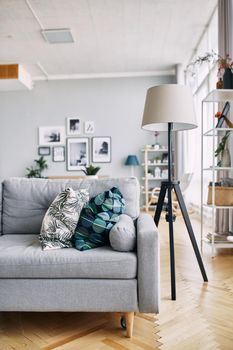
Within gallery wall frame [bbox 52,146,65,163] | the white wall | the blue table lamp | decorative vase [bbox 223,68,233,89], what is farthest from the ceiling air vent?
decorative vase [bbox 223,68,233,89]

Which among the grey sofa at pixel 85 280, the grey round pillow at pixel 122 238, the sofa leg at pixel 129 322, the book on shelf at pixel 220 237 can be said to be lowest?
the sofa leg at pixel 129 322

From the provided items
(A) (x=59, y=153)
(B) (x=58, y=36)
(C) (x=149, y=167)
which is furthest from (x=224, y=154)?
(A) (x=59, y=153)

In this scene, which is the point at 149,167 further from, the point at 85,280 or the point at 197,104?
the point at 85,280

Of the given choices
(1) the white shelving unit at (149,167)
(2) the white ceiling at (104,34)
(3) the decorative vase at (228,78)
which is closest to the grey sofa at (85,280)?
(3) the decorative vase at (228,78)

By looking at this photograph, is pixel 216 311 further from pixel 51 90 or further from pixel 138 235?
pixel 51 90

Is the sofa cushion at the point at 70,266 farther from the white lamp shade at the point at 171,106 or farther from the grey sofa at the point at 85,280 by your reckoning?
the white lamp shade at the point at 171,106

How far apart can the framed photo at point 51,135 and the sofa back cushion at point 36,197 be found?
533cm

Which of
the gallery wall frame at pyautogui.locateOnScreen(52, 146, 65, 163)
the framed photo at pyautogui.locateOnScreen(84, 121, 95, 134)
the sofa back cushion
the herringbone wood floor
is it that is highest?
the framed photo at pyautogui.locateOnScreen(84, 121, 95, 134)

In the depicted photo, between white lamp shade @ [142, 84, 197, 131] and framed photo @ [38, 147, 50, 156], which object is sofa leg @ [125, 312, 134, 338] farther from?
framed photo @ [38, 147, 50, 156]

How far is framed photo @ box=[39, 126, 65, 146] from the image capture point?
24.9 feet

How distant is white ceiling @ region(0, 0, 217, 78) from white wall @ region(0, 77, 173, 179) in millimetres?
306

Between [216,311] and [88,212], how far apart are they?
3.20 feet

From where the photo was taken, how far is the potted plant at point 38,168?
736 centimetres

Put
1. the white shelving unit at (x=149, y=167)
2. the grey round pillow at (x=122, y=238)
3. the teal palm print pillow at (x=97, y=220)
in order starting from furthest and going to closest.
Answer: the white shelving unit at (x=149, y=167) < the teal palm print pillow at (x=97, y=220) < the grey round pillow at (x=122, y=238)
